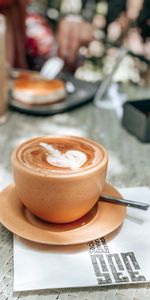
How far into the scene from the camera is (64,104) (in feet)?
3.34

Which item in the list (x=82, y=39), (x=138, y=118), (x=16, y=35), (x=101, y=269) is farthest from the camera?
(x=16, y=35)

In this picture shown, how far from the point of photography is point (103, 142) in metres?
0.88

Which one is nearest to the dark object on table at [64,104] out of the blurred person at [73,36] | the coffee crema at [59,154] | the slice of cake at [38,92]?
the slice of cake at [38,92]

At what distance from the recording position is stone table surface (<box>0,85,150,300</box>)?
0.47m

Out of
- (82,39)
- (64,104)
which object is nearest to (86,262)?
(64,104)

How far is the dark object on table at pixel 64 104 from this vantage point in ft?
3.26

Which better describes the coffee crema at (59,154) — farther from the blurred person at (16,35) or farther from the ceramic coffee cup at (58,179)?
the blurred person at (16,35)

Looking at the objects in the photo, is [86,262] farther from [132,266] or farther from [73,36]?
[73,36]

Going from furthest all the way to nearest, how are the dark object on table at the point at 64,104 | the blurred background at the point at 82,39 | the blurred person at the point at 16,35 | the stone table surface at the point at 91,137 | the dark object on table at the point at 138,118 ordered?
the blurred person at the point at 16,35 < the blurred background at the point at 82,39 < the dark object on table at the point at 64,104 < the dark object on table at the point at 138,118 < the stone table surface at the point at 91,137

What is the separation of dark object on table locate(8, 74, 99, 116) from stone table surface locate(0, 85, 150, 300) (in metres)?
0.01

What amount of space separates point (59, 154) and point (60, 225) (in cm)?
9

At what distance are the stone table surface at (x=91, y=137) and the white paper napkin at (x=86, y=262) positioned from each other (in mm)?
11

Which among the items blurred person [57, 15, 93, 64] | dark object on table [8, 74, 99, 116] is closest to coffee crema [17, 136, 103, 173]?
dark object on table [8, 74, 99, 116]

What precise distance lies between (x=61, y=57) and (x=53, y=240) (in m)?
0.94
